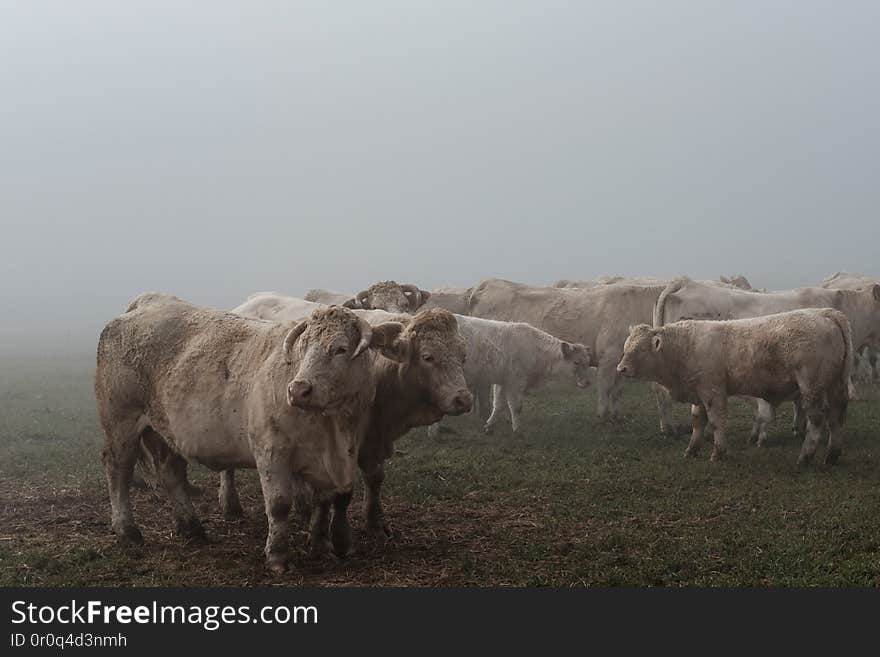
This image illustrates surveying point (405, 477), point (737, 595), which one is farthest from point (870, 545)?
point (405, 477)

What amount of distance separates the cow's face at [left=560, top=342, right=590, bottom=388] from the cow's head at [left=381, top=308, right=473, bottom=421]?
7593 mm

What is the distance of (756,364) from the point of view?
1089cm

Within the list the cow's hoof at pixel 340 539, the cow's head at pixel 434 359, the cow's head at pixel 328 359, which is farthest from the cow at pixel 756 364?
the cow's head at pixel 328 359

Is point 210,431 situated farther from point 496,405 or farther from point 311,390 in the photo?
point 496,405

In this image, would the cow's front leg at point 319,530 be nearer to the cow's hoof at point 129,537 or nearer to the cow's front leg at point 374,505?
the cow's front leg at point 374,505

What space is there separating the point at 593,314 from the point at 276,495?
10.7 m

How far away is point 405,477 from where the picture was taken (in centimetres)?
1070

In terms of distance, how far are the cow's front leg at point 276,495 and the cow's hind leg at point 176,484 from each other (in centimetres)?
149

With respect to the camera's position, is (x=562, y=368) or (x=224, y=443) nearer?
(x=224, y=443)

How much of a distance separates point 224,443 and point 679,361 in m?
7.27

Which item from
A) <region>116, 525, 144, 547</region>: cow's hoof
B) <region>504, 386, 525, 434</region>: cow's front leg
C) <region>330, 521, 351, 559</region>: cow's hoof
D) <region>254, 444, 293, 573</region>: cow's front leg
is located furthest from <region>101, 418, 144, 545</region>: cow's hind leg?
<region>504, 386, 525, 434</region>: cow's front leg

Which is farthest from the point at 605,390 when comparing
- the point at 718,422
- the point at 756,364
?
the point at 756,364

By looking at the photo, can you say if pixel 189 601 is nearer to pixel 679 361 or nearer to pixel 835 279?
pixel 679 361

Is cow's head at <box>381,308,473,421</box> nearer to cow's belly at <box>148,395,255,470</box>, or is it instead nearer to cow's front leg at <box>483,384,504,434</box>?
cow's belly at <box>148,395,255,470</box>
